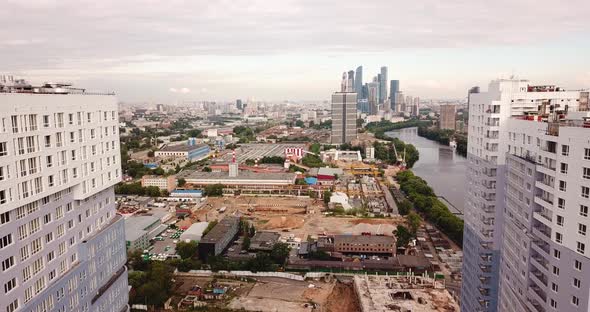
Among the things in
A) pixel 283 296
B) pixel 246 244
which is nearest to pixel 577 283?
pixel 283 296

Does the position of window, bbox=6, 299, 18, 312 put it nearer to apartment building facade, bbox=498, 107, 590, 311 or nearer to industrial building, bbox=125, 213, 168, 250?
apartment building facade, bbox=498, 107, 590, 311

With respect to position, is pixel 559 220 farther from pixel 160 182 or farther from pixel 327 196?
pixel 160 182

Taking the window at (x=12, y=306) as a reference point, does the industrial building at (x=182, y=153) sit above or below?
below

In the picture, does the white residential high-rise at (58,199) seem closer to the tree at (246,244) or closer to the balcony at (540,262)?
the balcony at (540,262)

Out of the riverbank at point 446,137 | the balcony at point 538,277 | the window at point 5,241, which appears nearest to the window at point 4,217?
the window at point 5,241

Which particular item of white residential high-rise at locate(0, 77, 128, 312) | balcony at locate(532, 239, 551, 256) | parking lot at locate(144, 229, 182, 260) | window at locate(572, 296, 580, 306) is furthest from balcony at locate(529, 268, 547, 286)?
parking lot at locate(144, 229, 182, 260)

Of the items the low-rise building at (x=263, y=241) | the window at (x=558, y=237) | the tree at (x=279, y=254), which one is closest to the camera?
the window at (x=558, y=237)
